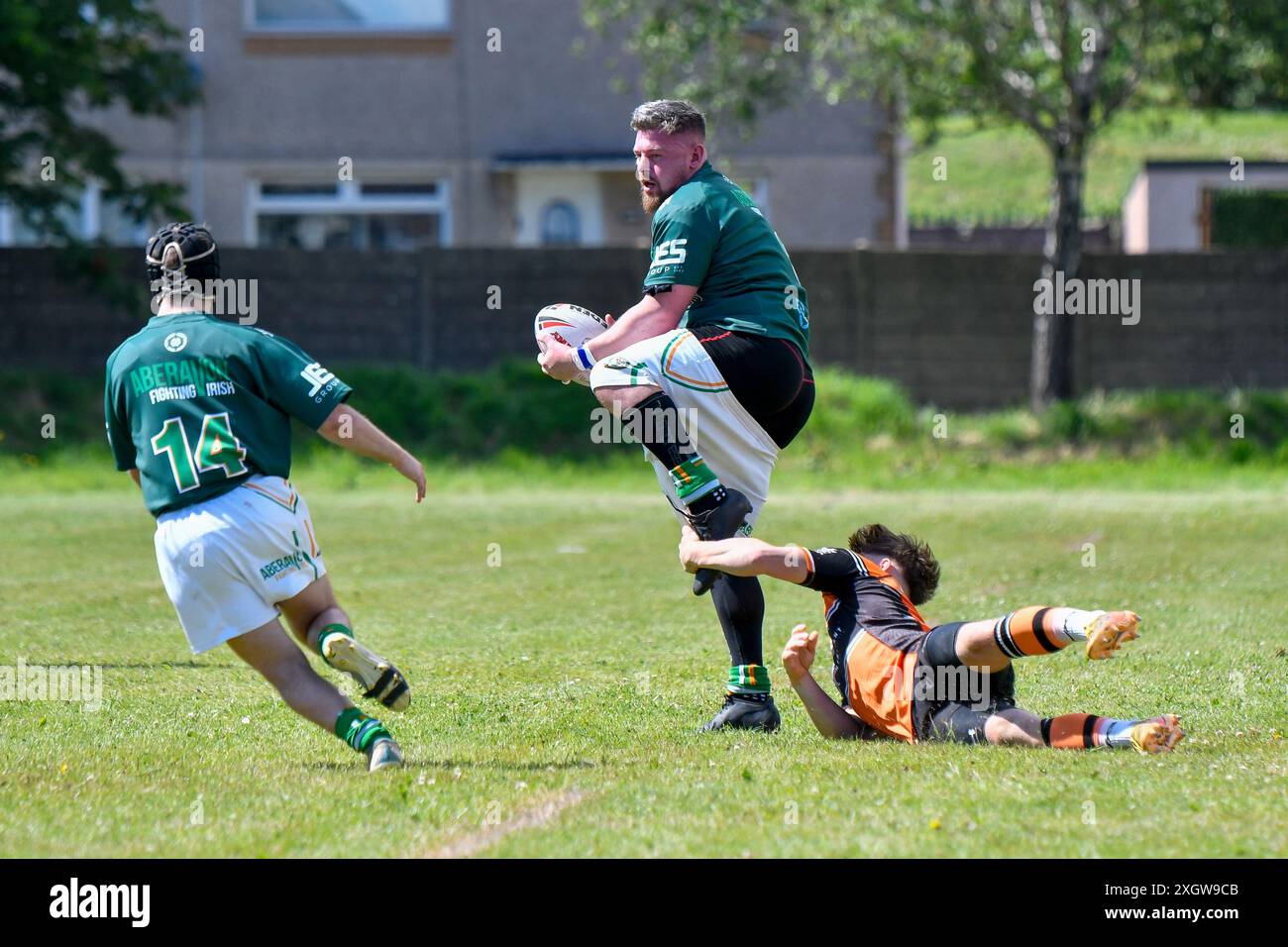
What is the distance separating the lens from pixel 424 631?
9.83m

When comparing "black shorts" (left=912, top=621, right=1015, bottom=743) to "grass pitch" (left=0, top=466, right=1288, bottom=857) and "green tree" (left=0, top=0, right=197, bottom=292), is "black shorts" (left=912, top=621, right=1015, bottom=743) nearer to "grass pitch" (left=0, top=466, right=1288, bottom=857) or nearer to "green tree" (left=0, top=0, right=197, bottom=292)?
"grass pitch" (left=0, top=466, right=1288, bottom=857)

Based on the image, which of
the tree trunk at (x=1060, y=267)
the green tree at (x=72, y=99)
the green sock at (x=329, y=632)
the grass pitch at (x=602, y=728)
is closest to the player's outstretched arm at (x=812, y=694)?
the grass pitch at (x=602, y=728)

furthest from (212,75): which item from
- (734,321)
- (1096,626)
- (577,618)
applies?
(1096,626)

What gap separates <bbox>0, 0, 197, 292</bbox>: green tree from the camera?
1995 cm

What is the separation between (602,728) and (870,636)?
1.17 meters

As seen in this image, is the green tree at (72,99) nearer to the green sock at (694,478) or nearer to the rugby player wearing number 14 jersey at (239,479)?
the rugby player wearing number 14 jersey at (239,479)

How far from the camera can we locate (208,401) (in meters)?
5.59

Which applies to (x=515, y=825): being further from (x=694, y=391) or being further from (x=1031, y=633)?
(x=694, y=391)

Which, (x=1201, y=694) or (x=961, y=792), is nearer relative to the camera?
(x=961, y=792)

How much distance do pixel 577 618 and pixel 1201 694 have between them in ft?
14.0

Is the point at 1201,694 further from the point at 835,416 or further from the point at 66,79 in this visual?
the point at 66,79

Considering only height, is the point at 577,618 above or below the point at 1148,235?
below

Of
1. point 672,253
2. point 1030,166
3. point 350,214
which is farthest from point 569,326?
point 1030,166

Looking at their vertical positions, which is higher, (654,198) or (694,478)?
(654,198)
